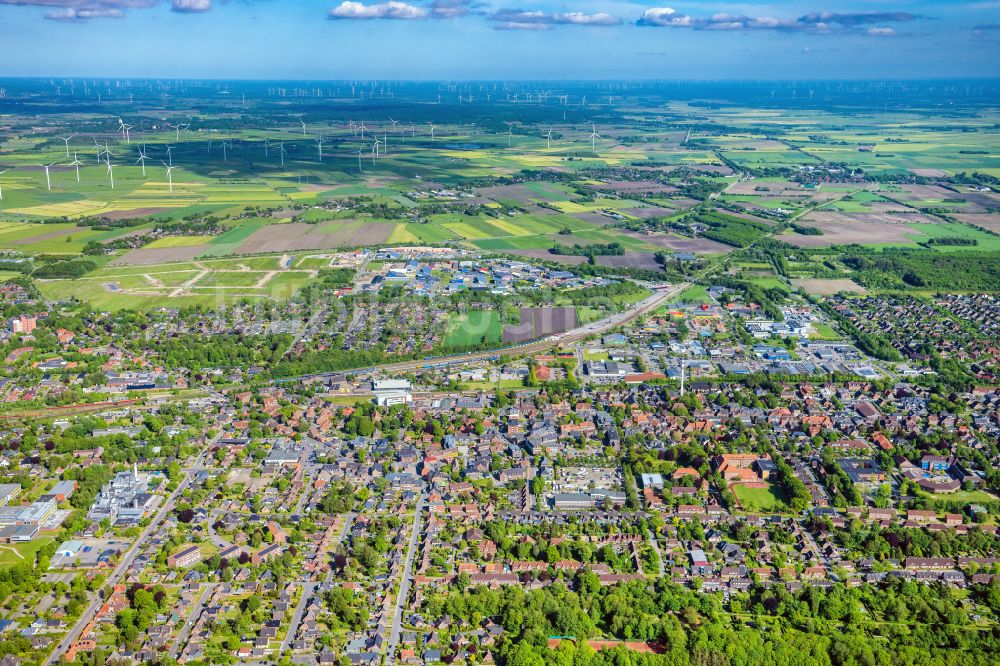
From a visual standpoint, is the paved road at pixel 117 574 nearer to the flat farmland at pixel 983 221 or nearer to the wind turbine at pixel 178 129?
the flat farmland at pixel 983 221

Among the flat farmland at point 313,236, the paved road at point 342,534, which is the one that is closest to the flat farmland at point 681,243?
the flat farmland at point 313,236

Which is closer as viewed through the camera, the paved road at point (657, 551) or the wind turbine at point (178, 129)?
the paved road at point (657, 551)

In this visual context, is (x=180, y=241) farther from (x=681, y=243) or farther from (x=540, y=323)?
(x=681, y=243)

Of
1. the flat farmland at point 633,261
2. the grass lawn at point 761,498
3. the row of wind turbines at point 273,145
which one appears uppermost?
the row of wind turbines at point 273,145

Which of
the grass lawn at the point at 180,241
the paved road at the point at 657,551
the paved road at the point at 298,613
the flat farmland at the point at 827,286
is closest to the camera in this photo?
the paved road at the point at 298,613

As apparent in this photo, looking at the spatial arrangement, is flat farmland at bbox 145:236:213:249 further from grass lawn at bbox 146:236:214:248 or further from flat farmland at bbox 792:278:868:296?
flat farmland at bbox 792:278:868:296

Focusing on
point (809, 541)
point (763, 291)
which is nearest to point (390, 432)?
point (809, 541)
